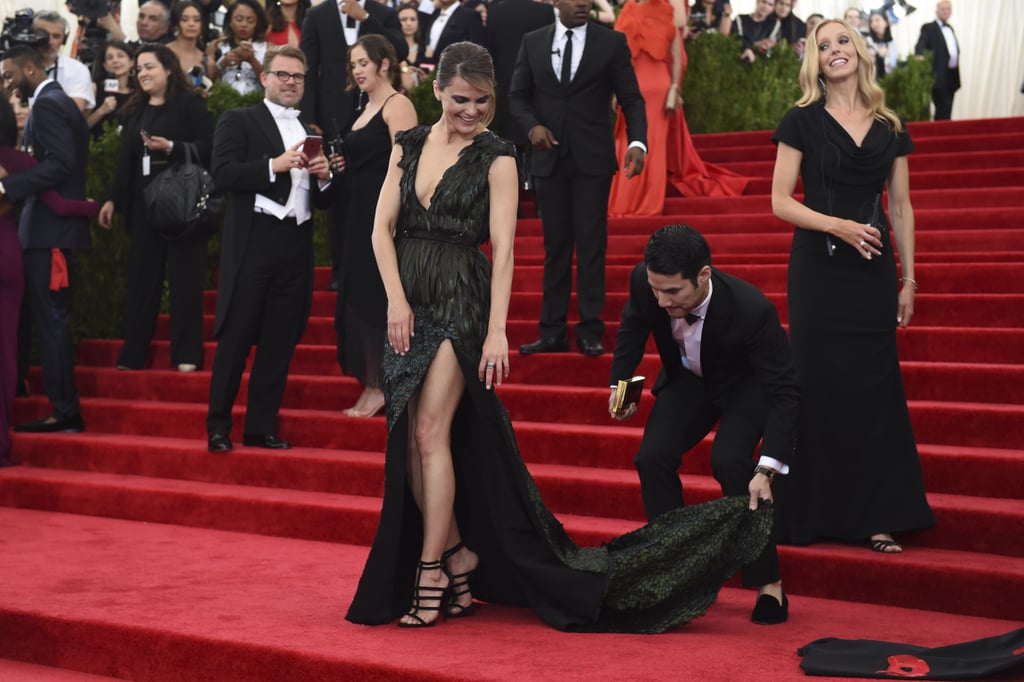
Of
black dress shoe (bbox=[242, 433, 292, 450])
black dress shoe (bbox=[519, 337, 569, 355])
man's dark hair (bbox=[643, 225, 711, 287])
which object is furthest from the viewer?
black dress shoe (bbox=[519, 337, 569, 355])

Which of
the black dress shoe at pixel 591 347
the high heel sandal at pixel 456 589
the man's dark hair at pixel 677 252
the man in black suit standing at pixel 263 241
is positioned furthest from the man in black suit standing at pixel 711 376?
the man in black suit standing at pixel 263 241

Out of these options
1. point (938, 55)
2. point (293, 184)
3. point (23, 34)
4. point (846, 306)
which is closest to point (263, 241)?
point (293, 184)

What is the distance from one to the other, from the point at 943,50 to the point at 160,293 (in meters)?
11.0

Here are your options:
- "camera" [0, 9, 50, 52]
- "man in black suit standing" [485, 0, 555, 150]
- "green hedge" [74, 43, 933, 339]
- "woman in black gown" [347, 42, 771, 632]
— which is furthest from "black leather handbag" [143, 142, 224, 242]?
"green hedge" [74, 43, 933, 339]

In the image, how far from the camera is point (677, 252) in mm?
3834

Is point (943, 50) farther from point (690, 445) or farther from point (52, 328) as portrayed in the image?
point (690, 445)

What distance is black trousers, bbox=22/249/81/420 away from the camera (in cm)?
706

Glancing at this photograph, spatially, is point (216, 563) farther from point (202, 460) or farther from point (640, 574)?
point (640, 574)

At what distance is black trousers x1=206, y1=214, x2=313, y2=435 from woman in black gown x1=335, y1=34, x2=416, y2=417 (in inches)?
8.6

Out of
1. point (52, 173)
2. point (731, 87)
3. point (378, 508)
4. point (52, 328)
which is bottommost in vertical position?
point (378, 508)

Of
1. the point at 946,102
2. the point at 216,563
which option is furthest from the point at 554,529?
the point at 946,102

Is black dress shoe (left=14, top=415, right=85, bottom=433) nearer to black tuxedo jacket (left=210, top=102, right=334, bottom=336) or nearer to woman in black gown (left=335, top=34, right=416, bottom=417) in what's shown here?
black tuxedo jacket (left=210, top=102, right=334, bottom=336)

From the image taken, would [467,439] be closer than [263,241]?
Yes

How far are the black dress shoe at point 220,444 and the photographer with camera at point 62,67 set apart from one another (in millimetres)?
3005
